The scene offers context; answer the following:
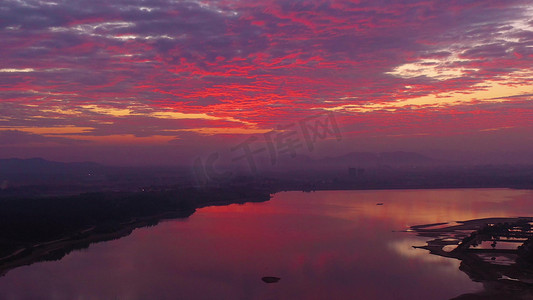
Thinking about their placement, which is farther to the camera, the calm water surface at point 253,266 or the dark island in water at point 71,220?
the dark island in water at point 71,220

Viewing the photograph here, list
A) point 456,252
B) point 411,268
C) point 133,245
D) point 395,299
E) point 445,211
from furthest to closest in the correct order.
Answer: point 445,211 → point 133,245 → point 456,252 → point 411,268 → point 395,299

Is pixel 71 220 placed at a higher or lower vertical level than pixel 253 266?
higher

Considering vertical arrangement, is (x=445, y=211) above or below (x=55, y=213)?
below

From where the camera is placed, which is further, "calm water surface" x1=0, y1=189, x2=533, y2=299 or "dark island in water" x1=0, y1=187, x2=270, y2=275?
"dark island in water" x1=0, y1=187, x2=270, y2=275

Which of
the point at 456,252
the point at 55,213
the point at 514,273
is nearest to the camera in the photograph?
the point at 514,273

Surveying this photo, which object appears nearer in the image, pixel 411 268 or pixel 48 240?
pixel 411 268

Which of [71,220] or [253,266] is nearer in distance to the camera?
[253,266]

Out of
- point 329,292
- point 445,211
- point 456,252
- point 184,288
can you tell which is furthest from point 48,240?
point 445,211

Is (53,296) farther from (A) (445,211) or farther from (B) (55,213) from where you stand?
(A) (445,211)
